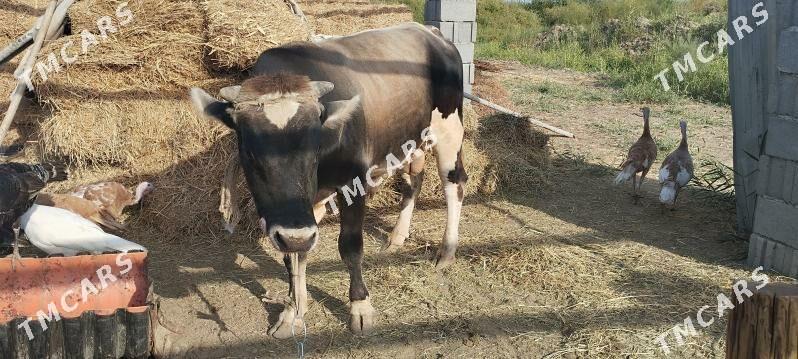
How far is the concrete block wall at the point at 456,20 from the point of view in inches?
327

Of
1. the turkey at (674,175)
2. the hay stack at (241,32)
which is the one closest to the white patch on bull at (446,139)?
the hay stack at (241,32)

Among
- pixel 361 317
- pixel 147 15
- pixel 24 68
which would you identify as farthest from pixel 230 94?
pixel 24 68

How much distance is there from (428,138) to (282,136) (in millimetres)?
2260

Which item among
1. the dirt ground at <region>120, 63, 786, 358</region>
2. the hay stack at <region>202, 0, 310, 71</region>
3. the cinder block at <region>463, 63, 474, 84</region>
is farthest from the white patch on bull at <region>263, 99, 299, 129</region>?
the cinder block at <region>463, 63, 474, 84</region>

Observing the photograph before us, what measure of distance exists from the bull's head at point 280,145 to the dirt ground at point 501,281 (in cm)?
116

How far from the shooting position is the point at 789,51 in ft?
14.9

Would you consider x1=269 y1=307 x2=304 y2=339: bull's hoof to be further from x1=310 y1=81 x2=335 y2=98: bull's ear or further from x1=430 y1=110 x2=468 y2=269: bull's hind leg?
x1=310 y1=81 x2=335 y2=98: bull's ear

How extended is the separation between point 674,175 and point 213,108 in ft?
15.2

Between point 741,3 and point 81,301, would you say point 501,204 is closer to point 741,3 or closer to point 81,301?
point 741,3

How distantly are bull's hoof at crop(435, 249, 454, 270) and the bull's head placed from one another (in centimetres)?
216

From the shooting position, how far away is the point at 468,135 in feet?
24.3

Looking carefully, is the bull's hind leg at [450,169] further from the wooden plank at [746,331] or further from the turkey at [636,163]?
the wooden plank at [746,331]

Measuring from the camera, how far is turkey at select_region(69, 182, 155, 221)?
→ 539cm

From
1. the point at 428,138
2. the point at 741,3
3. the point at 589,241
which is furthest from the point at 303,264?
the point at 741,3
